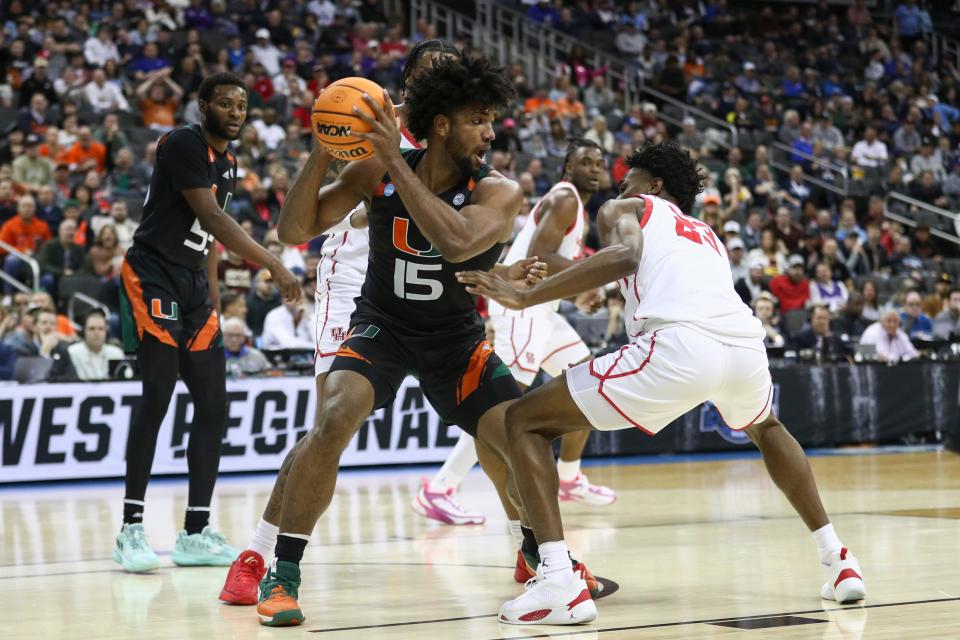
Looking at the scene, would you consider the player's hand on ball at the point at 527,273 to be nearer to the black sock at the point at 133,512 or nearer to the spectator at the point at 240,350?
the black sock at the point at 133,512

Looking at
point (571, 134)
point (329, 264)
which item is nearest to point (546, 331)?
point (329, 264)

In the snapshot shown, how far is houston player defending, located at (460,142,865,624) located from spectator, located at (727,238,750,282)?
1102 cm

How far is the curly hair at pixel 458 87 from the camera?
4488 mm

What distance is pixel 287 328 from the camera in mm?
12617

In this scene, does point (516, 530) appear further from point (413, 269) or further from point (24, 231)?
point (24, 231)

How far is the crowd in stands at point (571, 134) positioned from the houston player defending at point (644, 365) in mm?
5593

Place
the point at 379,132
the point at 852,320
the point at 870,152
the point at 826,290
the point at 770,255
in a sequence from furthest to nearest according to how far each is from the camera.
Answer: the point at 870,152, the point at 770,255, the point at 826,290, the point at 852,320, the point at 379,132

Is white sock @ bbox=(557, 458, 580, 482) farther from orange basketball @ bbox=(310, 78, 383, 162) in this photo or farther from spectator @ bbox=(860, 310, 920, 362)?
spectator @ bbox=(860, 310, 920, 362)

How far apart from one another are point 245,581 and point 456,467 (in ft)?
9.97

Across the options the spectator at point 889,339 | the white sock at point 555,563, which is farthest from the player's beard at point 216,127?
the spectator at point 889,339

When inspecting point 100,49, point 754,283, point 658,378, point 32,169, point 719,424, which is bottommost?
point 719,424

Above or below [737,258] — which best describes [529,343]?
below

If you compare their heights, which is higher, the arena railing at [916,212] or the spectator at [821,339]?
the arena railing at [916,212]

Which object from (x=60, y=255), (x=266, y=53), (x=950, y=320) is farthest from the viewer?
(x=266, y=53)
